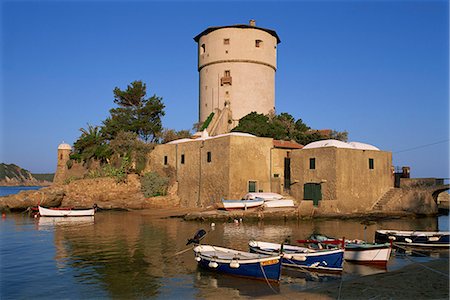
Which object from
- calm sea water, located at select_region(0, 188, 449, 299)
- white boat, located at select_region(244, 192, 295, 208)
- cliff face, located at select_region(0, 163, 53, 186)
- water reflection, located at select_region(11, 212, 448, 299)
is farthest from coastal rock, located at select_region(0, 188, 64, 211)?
cliff face, located at select_region(0, 163, 53, 186)

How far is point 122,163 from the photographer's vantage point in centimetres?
3922

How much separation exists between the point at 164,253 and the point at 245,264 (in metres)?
5.30

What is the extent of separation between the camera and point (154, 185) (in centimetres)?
3653

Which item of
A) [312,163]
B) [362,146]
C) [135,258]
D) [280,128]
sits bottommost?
[135,258]

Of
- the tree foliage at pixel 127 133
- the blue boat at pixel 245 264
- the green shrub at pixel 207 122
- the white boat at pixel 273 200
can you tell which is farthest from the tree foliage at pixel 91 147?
the blue boat at pixel 245 264

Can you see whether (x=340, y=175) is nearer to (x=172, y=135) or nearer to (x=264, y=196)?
(x=264, y=196)

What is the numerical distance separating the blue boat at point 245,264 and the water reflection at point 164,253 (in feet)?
0.81

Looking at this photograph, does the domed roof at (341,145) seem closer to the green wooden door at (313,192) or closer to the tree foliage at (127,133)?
the green wooden door at (313,192)

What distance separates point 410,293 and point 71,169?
40.2 meters

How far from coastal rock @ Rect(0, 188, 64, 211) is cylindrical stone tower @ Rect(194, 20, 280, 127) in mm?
18655

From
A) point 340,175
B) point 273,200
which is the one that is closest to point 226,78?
point 340,175

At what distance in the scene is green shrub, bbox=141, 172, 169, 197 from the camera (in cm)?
Answer: 3634

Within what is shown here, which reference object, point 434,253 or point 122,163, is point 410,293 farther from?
point 122,163

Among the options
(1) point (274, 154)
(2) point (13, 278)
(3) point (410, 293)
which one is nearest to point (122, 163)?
(1) point (274, 154)
